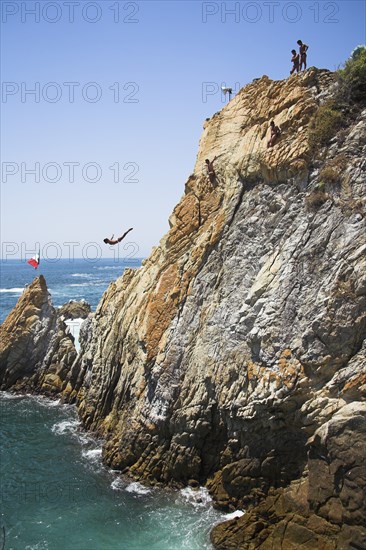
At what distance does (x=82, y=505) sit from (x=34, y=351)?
1741 cm

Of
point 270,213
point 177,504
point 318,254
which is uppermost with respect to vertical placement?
point 270,213

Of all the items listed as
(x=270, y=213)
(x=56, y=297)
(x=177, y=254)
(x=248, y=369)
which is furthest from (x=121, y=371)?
(x=56, y=297)

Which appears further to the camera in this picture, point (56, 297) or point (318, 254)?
point (56, 297)

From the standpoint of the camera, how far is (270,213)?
69.0ft

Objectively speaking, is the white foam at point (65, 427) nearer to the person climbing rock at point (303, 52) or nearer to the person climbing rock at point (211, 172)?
the person climbing rock at point (211, 172)

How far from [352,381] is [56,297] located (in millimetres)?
74057

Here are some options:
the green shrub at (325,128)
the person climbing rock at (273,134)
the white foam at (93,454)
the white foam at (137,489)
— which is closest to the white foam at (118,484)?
the white foam at (137,489)

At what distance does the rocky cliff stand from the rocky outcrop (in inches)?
331

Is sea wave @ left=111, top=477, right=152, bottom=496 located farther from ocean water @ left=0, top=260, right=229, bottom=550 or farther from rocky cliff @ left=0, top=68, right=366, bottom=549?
rocky cliff @ left=0, top=68, right=366, bottom=549

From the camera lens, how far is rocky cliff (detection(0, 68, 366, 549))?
53.0 ft

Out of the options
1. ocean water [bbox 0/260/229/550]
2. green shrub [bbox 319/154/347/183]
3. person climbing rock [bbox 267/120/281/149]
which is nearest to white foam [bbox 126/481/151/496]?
ocean water [bbox 0/260/229/550]

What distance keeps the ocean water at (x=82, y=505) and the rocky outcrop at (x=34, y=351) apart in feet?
25.6

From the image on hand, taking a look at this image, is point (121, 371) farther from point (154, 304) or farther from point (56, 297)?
point (56, 297)

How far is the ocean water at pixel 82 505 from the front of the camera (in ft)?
56.0
